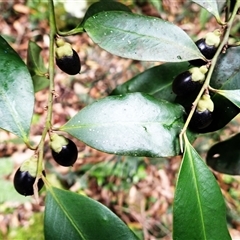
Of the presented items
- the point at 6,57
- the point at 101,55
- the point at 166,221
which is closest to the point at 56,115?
the point at 101,55

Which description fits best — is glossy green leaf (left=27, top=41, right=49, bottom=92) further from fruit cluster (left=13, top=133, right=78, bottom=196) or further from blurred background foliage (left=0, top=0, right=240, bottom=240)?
blurred background foliage (left=0, top=0, right=240, bottom=240)

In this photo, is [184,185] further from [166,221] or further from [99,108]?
[166,221]

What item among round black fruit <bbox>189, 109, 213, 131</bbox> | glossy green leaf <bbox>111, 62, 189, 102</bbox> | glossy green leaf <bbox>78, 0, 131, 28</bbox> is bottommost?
glossy green leaf <bbox>111, 62, 189, 102</bbox>

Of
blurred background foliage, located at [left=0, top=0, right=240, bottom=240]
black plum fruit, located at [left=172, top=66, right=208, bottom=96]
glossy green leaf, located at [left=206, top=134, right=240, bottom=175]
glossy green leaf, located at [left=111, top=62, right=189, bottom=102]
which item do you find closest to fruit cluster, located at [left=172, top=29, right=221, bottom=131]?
black plum fruit, located at [left=172, top=66, right=208, bottom=96]

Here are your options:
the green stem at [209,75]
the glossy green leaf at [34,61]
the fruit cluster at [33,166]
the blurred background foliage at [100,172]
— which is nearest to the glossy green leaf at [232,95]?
the green stem at [209,75]

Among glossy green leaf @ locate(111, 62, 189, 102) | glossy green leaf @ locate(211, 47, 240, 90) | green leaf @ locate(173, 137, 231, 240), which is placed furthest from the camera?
glossy green leaf @ locate(111, 62, 189, 102)

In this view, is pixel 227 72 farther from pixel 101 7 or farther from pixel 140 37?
pixel 101 7

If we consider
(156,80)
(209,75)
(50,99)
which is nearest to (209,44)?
(209,75)
